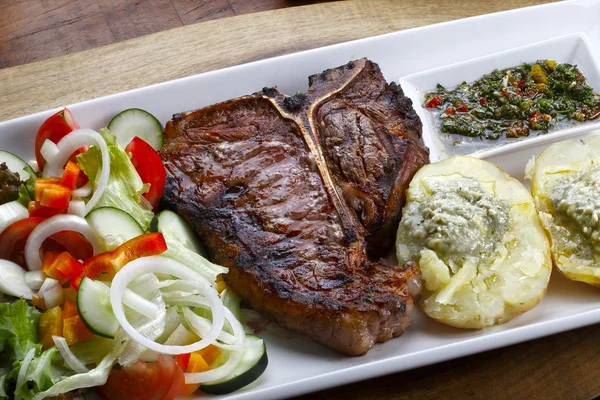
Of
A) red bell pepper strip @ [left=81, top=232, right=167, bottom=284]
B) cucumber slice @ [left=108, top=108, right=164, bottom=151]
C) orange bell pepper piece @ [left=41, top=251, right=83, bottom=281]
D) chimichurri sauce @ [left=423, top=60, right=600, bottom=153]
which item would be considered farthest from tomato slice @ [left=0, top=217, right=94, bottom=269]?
chimichurri sauce @ [left=423, top=60, right=600, bottom=153]

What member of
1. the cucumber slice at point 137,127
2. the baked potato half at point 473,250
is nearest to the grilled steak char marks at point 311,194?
Answer: the baked potato half at point 473,250

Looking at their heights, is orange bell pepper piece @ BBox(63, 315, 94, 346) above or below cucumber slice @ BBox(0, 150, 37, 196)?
below

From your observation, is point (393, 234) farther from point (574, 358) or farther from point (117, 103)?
point (117, 103)

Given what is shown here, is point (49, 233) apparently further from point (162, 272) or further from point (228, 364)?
point (228, 364)

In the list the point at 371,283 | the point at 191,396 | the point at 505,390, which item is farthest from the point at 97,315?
the point at 505,390

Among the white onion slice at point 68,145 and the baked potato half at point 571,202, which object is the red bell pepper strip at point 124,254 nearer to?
the white onion slice at point 68,145

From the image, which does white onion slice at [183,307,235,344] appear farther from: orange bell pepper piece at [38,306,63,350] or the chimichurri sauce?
the chimichurri sauce
